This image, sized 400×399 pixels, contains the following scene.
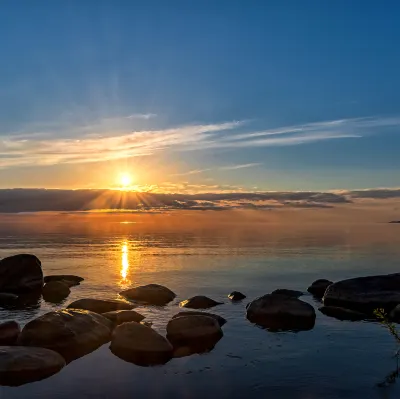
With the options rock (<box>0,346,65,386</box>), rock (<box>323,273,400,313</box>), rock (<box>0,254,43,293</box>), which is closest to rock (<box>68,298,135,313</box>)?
rock (<box>0,346,65,386</box>)

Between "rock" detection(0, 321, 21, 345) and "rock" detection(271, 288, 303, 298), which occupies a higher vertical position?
"rock" detection(0, 321, 21, 345)

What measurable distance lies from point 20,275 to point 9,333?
15130mm

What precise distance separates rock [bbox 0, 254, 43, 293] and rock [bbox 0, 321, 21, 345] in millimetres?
14049

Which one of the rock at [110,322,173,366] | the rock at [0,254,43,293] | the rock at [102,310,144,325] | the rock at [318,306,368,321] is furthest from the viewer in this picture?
the rock at [0,254,43,293]

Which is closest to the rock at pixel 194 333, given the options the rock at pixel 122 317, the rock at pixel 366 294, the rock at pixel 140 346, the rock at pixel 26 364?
the rock at pixel 140 346

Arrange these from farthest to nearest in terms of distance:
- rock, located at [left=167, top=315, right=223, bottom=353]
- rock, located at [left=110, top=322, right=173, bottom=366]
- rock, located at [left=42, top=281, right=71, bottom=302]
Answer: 1. rock, located at [left=42, top=281, right=71, bottom=302]
2. rock, located at [left=167, top=315, right=223, bottom=353]
3. rock, located at [left=110, top=322, right=173, bottom=366]

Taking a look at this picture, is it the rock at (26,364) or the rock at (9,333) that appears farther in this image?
the rock at (9,333)

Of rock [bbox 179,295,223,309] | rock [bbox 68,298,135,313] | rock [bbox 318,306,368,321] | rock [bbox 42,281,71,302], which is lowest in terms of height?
rock [bbox 42,281,71,302]

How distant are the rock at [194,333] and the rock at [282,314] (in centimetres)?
321

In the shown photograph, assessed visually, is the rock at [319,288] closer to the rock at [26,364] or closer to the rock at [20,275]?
the rock at [20,275]

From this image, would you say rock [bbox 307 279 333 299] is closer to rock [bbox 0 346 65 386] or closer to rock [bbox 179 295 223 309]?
rock [bbox 179 295 223 309]

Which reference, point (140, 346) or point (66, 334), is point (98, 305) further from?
point (140, 346)

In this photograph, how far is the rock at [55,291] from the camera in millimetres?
30273

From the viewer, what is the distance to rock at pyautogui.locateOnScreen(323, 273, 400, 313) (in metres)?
24.9
